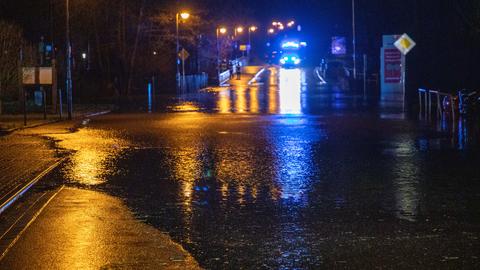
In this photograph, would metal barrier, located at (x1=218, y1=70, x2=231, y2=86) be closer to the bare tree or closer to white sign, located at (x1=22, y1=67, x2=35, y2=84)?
the bare tree

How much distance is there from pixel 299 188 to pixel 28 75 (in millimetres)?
21764

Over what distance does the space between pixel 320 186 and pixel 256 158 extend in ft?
13.0

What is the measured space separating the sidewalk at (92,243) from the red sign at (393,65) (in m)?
32.0

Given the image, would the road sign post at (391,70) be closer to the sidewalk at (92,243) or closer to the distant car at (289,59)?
the sidewalk at (92,243)

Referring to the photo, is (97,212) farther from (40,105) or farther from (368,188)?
(40,105)

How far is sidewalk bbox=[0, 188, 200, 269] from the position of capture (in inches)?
289

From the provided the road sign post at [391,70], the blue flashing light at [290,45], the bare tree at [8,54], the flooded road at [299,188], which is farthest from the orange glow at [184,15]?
the blue flashing light at [290,45]

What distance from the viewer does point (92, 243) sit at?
8.22m

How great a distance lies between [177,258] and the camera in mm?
7523

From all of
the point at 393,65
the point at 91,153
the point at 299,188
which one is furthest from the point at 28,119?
the point at 393,65

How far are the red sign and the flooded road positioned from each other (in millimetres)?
17149

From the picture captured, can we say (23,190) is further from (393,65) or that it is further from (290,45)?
(290,45)

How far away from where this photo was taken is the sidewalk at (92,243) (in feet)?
24.1

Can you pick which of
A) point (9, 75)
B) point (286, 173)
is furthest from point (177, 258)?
point (9, 75)
